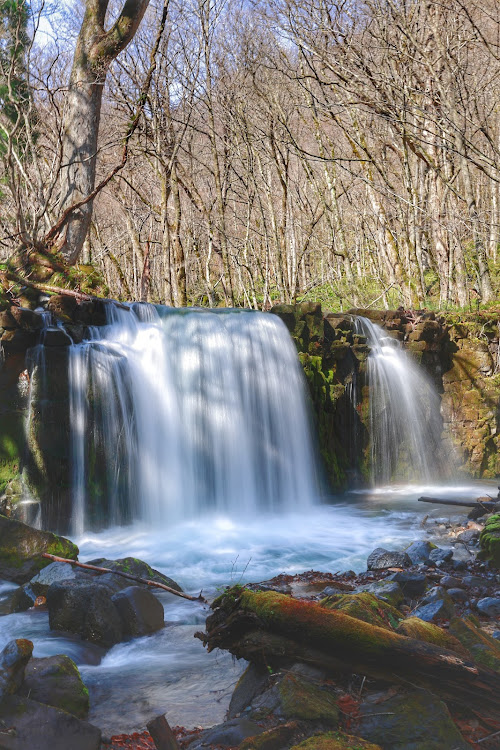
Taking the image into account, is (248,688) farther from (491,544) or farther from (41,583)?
(491,544)

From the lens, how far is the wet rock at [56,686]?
283 centimetres

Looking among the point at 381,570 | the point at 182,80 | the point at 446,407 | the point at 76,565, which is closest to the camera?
the point at 76,565

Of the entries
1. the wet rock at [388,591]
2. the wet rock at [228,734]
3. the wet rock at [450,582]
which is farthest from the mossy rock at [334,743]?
the wet rock at [450,582]

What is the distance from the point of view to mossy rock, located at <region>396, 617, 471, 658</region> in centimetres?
290

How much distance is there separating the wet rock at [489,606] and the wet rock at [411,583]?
1.44 ft

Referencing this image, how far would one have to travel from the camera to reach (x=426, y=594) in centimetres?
417

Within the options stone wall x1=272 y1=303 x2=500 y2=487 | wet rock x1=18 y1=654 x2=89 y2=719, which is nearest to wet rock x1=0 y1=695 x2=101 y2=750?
wet rock x1=18 y1=654 x2=89 y2=719

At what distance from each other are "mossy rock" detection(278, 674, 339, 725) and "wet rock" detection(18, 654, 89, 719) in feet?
3.51

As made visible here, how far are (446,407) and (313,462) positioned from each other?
3159 millimetres

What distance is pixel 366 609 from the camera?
3.08m

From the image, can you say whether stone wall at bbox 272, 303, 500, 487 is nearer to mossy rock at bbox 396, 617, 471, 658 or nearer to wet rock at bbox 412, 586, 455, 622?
wet rock at bbox 412, 586, 455, 622

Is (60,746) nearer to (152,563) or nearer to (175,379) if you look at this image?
(152,563)

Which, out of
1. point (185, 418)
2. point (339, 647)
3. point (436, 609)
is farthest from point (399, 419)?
point (339, 647)

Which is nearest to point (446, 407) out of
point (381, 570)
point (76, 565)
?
point (381, 570)
